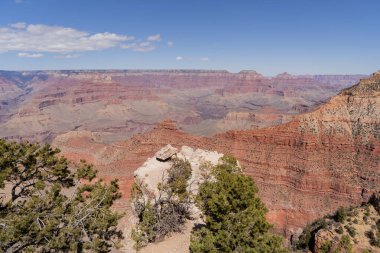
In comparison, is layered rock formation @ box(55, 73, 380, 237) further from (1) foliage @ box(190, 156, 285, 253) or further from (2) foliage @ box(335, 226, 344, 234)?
(1) foliage @ box(190, 156, 285, 253)

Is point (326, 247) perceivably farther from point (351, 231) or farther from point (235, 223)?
point (235, 223)

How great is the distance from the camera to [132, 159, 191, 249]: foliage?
25609 mm

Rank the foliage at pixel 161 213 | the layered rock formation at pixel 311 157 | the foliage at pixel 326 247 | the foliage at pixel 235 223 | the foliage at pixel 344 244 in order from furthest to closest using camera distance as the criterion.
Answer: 1. the layered rock formation at pixel 311 157
2. the foliage at pixel 326 247
3. the foliage at pixel 344 244
4. the foliage at pixel 161 213
5. the foliage at pixel 235 223

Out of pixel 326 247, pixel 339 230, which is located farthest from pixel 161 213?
pixel 339 230

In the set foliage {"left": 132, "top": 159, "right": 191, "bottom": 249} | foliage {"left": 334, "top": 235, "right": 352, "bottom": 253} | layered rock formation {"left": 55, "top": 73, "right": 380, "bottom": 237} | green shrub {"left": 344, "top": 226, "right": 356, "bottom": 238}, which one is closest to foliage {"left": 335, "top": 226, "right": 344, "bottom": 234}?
green shrub {"left": 344, "top": 226, "right": 356, "bottom": 238}

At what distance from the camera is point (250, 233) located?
20.0 metres

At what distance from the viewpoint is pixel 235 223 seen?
763 inches

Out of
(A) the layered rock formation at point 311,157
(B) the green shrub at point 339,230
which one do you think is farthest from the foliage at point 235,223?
(A) the layered rock formation at point 311,157

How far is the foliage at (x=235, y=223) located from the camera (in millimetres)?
18969

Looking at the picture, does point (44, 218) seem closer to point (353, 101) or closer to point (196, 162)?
point (196, 162)

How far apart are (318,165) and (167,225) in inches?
1282

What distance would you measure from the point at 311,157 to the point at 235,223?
3677 cm

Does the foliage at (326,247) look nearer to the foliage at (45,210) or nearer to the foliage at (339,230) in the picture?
the foliage at (339,230)

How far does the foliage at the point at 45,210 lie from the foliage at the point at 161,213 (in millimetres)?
4314
